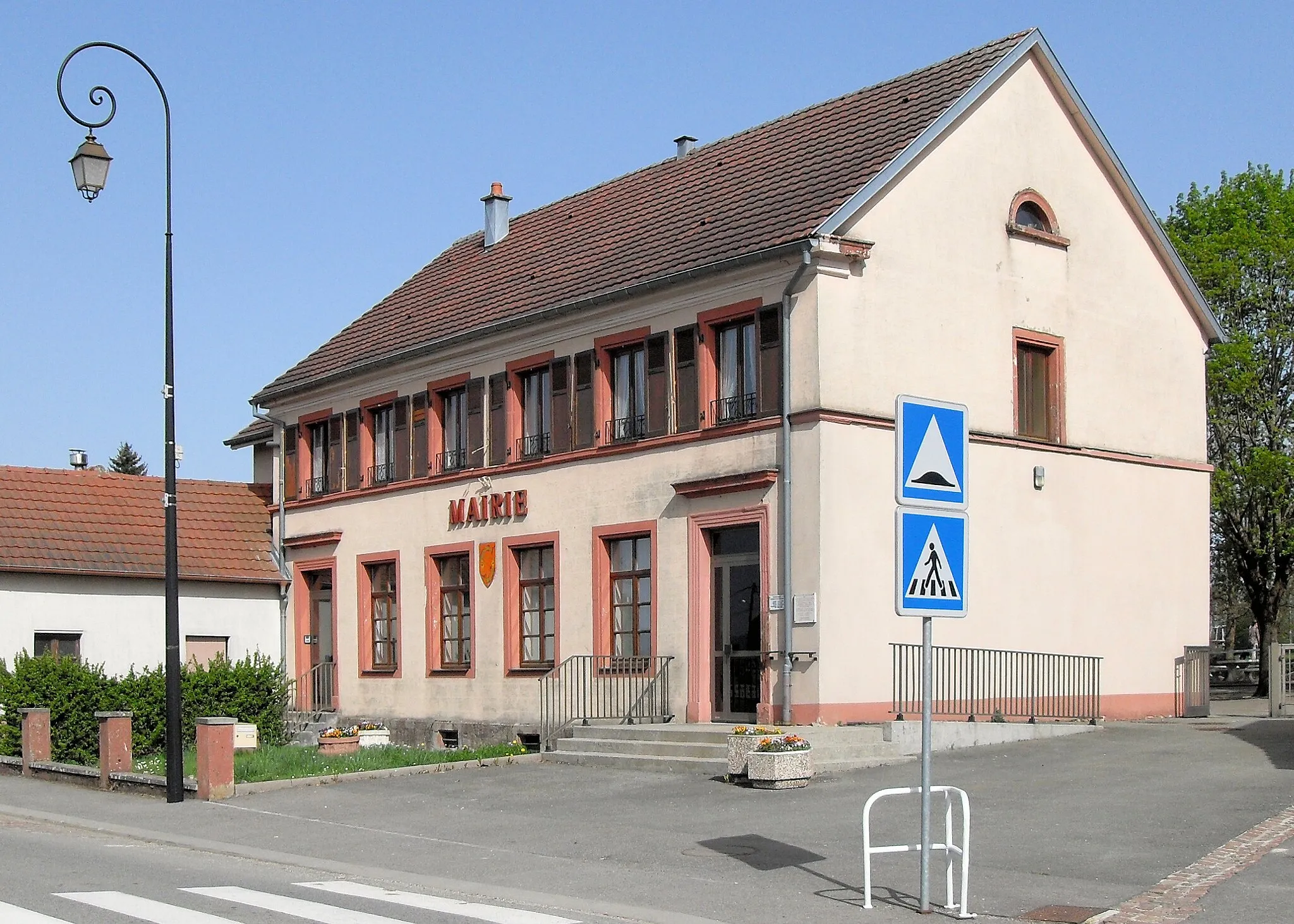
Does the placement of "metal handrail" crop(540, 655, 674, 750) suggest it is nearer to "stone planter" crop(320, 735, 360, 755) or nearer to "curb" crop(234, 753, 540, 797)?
"curb" crop(234, 753, 540, 797)

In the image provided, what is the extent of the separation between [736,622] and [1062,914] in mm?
12219

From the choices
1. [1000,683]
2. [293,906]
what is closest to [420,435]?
[1000,683]

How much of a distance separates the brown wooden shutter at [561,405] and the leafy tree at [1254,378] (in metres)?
20.5

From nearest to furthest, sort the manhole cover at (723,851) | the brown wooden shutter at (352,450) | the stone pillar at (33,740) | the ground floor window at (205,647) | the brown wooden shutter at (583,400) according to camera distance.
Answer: the manhole cover at (723,851) < the stone pillar at (33,740) < the brown wooden shutter at (583,400) < the brown wooden shutter at (352,450) < the ground floor window at (205,647)

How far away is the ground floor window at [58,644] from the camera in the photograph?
Result: 1177 inches

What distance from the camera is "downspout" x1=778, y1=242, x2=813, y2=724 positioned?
21.1 m

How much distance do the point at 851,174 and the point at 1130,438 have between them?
260 inches

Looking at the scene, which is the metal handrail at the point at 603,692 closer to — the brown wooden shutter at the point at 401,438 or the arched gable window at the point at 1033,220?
the brown wooden shutter at the point at 401,438

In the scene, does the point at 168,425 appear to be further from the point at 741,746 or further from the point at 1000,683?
the point at 1000,683

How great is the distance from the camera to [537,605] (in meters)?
26.4

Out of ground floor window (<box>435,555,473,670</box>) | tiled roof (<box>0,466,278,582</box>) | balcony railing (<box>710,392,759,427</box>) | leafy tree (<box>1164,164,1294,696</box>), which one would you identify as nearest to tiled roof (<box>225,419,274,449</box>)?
tiled roof (<box>0,466,278,582</box>)

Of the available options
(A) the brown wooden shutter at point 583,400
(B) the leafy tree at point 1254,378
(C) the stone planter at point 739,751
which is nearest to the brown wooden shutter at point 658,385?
(A) the brown wooden shutter at point 583,400

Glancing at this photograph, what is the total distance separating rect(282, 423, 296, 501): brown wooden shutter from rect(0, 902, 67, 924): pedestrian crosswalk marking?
22.8 meters

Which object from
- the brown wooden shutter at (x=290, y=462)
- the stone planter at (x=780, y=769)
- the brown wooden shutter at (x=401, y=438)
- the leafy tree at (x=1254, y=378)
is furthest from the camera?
the leafy tree at (x=1254, y=378)
